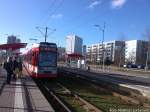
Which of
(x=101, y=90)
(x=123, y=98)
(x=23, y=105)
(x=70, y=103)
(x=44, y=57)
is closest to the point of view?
(x=23, y=105)

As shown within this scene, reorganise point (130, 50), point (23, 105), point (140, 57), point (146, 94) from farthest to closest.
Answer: point (130, 50)
point (140, 57)
point (146, 94)
point (23, 105)

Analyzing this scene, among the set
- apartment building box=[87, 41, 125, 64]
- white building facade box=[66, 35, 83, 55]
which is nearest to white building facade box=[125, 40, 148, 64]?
apartment building box=[87, 41, 125, 64]

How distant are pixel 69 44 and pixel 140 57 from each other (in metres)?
41.5

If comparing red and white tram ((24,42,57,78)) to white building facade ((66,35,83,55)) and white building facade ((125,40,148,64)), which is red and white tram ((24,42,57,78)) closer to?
white building facade ((66,35,83,55))

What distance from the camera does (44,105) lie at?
47.4 feet

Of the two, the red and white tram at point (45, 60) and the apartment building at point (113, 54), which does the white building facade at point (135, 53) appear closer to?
the apartment building at point (113, 54)

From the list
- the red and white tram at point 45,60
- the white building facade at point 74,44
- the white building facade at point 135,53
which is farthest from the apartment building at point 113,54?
the red and white tram at point 45,60

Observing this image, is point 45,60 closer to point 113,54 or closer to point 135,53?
point 135,53

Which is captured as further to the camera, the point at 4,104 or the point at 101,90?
the point at 101,90

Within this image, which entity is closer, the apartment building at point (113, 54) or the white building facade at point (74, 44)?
the apartment building at point (113, 54)

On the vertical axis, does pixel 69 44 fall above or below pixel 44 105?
above

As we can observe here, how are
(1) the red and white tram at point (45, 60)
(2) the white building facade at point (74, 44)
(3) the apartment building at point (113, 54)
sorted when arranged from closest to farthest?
(1) the red and white tram at point (45, 60) < (3) the apartment building at point (113, 54) < (2) the white building facade at point (74, 44)

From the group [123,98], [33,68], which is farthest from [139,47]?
[123,98]

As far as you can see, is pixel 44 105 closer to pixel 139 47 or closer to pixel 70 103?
pixel 70 103
